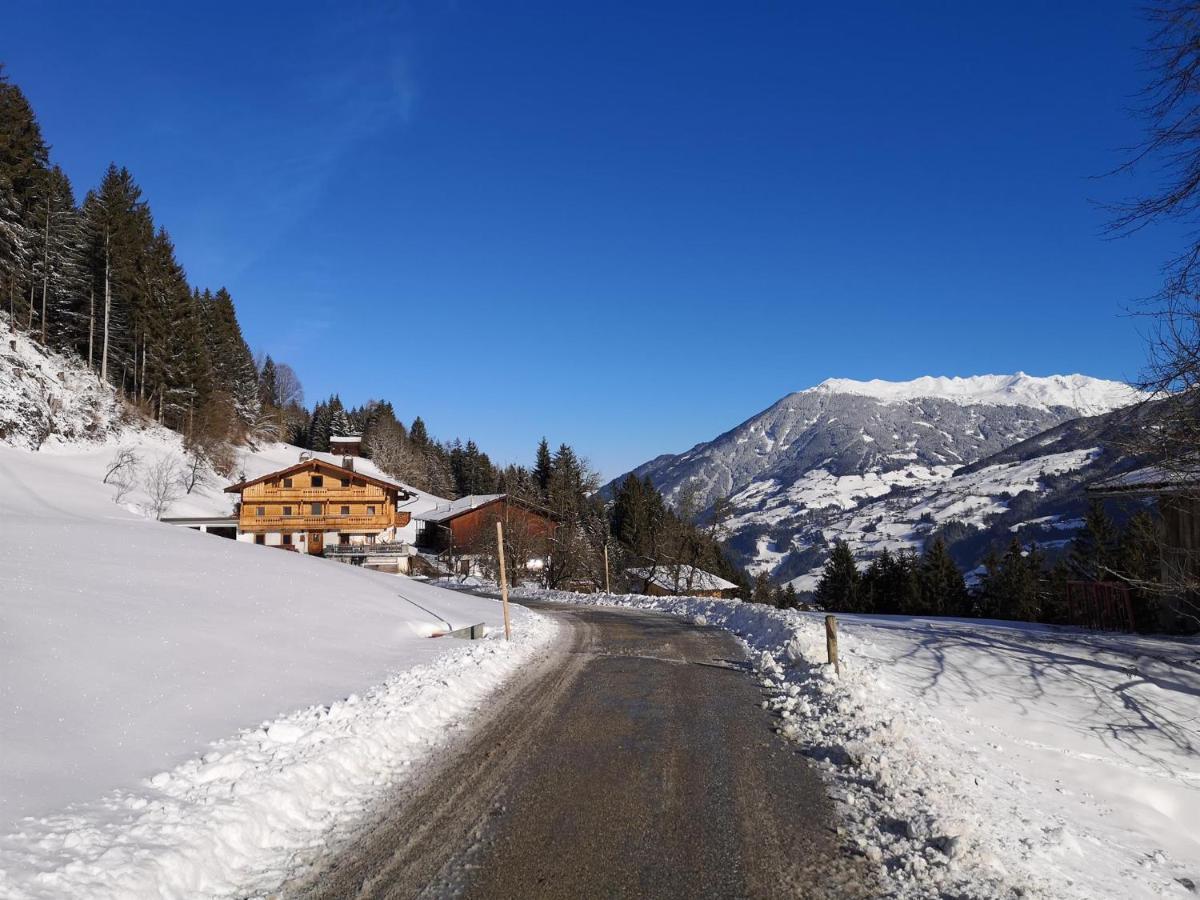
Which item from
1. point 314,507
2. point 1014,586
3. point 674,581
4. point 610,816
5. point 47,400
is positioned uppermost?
point 47,400

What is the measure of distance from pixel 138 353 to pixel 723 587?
52.0m

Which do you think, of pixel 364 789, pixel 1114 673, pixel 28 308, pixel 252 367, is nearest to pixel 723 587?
pixel 1114 673

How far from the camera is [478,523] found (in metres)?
58.3

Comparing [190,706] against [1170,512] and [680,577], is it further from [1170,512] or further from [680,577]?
[680,577]

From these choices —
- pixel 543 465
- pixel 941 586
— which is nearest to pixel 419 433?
pixel 543 465

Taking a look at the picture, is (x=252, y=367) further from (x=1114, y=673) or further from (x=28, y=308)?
(x=1114, y=673)

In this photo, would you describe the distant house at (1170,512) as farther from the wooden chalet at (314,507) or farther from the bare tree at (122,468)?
the wooden chalet at (314,507)

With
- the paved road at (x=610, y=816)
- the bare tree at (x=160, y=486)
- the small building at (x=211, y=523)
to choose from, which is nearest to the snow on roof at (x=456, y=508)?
the small building at (x=211, y=523)

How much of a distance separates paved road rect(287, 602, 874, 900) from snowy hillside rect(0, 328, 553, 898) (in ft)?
2.27

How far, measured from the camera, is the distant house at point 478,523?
151ft

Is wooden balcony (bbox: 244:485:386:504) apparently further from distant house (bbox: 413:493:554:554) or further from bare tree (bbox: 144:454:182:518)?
distant house (bbox: 413:493:554:554)

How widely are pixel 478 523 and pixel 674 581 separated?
19.1 meters

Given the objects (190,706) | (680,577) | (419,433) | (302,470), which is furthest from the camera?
(419,433)

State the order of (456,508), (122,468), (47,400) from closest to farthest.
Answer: (122,468) → (47,400) → (456,508)
